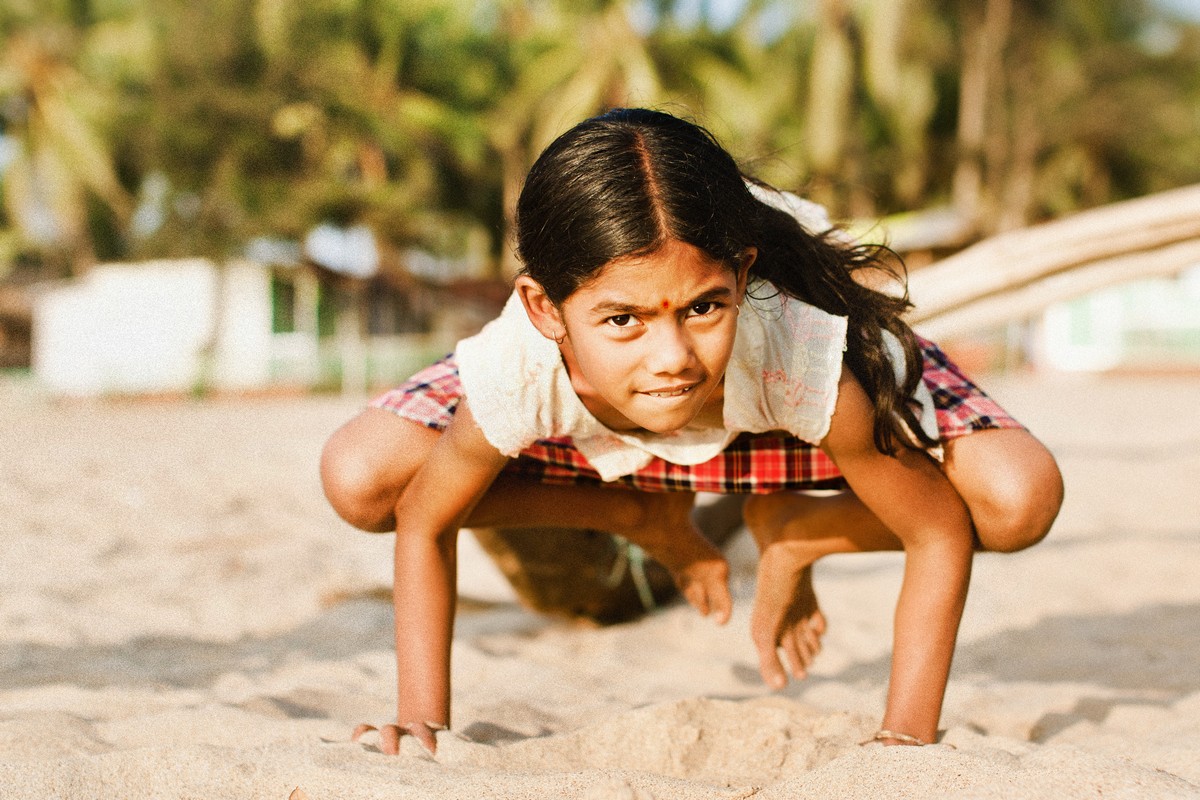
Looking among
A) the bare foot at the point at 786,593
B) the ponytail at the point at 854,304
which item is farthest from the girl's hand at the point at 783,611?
the ponytail at the point at 854,304

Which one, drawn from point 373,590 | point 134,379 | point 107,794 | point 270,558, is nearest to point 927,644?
point 107,794

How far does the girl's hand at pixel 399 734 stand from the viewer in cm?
162

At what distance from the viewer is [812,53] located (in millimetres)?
21188

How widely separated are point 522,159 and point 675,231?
20.5 metres

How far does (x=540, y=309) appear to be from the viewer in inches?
63.6

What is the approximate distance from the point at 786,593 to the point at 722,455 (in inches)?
12.8

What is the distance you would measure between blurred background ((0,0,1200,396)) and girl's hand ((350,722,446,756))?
13.4 meters

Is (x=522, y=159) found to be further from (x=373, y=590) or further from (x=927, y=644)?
(x=927, y=644)

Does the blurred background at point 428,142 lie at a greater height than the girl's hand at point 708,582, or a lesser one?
greater

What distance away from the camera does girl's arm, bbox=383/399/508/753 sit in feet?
5.73

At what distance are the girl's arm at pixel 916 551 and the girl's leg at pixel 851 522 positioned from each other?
0.19 ft

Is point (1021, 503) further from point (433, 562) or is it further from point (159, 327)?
point (159, 327)

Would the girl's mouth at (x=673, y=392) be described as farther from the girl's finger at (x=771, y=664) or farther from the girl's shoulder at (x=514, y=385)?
the girl's finger at (x=771, y=664)

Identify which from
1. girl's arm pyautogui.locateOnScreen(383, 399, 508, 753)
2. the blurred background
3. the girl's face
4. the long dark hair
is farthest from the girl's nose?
the blurred background
